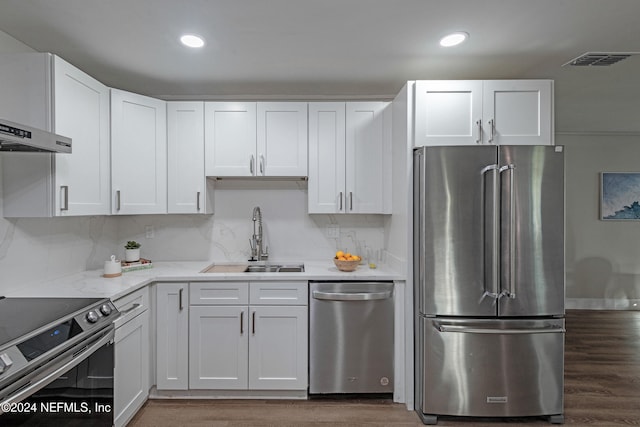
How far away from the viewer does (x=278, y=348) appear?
2.56 m

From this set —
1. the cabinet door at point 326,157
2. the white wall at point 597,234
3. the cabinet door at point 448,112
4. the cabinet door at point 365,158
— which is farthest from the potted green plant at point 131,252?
the white wall at point 597,234

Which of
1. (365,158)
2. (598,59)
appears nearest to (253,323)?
(365,158)

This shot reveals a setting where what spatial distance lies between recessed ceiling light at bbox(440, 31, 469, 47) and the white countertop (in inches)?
63.6

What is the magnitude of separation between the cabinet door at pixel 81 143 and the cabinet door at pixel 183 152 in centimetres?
49

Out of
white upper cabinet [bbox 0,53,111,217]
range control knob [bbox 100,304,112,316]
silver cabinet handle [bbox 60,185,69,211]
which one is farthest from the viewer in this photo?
silver cabinet handle [bbox 60,185,69,211]

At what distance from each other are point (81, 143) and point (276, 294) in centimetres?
164

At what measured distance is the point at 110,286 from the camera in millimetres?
2236

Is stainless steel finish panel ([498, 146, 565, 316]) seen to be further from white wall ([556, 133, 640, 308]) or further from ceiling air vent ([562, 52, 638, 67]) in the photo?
white wall ([556, 133, 640, 308])

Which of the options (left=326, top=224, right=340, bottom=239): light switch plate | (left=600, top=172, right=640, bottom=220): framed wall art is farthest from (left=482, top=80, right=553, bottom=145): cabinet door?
(left=600, top=172, right=640, bottom=220): framed wall art

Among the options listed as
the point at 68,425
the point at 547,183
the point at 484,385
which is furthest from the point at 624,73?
the point at 68,425

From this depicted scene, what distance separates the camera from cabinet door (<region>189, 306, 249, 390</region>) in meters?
2.55

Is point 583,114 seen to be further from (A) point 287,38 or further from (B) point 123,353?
(B) point 123,353

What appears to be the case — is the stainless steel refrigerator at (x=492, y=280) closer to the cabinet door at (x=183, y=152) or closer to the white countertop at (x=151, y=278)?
the white countertop at (x=151, y=278)

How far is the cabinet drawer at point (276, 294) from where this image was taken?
256 centimetres
